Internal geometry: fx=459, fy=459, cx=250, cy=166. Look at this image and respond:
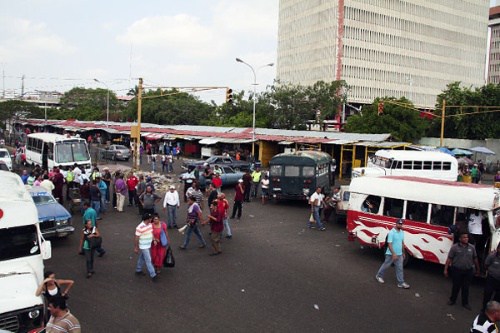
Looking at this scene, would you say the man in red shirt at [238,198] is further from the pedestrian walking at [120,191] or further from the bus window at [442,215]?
the bus window at [442,215]

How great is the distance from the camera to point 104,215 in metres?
17.6

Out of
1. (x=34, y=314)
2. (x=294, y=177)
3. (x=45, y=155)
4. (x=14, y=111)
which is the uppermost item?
(x=14, y=111)

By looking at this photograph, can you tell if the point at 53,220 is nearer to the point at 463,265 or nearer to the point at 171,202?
the point at 171,202

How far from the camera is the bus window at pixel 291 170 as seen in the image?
21188mm

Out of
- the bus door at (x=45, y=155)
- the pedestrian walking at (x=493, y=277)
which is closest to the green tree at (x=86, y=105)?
the bus door at (x=45, y=155)

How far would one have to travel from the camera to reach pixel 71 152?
26.3 m

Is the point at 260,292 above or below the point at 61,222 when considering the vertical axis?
below

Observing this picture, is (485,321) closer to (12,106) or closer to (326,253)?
(326,253)

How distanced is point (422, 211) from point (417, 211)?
0.43 ft

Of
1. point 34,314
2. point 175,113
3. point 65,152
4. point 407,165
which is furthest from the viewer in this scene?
point 175,113

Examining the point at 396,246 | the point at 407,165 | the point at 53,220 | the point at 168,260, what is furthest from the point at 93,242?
the point at 407,165

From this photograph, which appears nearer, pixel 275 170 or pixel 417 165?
pixel 275 170

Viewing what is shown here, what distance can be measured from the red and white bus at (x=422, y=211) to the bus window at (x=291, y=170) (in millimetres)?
8007

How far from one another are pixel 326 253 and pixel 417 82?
11868 cm
